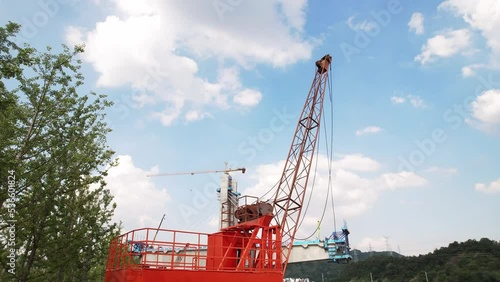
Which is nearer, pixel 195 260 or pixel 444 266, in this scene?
pixel 195 260

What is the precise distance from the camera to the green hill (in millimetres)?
92812

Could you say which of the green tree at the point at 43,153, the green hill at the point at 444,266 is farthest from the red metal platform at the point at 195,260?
the green hill at the point at 444,266

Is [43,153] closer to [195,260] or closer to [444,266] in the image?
[195,260]

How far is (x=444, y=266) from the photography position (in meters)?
104

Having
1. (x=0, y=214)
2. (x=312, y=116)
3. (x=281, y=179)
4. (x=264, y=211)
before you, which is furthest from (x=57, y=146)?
(x=312, y=116)

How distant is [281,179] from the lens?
36.5 metres

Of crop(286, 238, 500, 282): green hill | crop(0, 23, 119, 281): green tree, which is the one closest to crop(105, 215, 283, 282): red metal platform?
crop(0, 23, 119, 281): green tree

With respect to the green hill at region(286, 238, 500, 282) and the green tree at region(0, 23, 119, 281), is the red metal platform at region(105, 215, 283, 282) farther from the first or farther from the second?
the green hill at region(286, 238, 500, 282)

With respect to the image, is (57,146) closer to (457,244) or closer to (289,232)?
(289,232)

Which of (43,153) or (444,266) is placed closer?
(43,153)

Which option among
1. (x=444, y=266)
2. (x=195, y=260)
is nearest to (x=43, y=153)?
(x=195, y=260)

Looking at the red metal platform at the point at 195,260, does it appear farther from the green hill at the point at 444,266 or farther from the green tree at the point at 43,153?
the green hill at the point at 444,266

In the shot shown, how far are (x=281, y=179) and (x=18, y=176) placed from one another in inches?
1060

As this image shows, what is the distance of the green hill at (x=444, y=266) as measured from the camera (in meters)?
92.8
